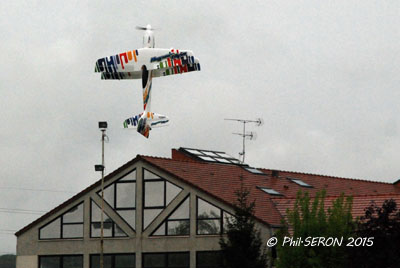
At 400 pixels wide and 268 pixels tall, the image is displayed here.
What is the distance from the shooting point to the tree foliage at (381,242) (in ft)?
117

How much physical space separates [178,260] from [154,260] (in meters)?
1.47

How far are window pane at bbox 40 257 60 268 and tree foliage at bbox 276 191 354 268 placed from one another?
17436 mm

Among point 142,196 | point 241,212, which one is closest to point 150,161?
point 142,196

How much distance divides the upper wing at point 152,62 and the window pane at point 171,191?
6337 millimetres

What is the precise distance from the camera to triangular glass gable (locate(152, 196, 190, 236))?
50656 mm

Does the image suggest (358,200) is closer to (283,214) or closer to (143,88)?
(283,214)

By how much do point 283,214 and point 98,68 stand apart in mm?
12679

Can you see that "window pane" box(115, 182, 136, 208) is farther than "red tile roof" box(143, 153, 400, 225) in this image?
Yes

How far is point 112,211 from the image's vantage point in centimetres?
5256

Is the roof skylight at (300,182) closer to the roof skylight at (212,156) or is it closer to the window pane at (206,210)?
the roof skylight at (212,156)

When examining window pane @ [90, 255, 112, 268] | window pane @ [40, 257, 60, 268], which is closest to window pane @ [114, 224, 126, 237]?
window pane @ [90, 255, 112, 268]

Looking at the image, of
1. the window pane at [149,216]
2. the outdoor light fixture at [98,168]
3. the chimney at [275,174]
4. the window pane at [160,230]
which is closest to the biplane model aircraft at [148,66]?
the outdoor light fixture at [98,168]

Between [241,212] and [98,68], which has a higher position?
[98,68]

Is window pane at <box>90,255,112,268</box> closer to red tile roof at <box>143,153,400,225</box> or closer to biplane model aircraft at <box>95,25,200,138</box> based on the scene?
red tile roof at <box>143,153,400,225</box>
